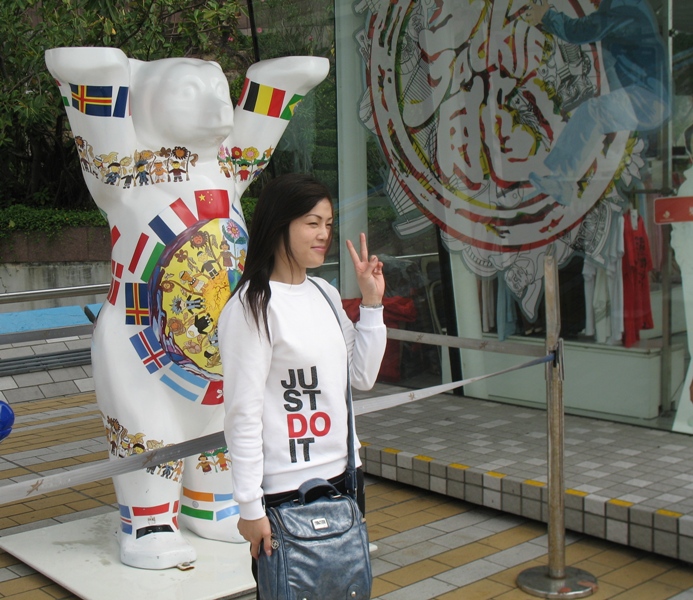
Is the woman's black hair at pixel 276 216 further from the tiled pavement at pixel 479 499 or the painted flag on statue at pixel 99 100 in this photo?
the tiled pavement at pixel 479 499

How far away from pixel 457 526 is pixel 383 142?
2.79 metres

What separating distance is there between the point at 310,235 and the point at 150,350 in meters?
1.38

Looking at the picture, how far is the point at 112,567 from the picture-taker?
3.50m

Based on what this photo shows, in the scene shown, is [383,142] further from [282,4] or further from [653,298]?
[653,298]

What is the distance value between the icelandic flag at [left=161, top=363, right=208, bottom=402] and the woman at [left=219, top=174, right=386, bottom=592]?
48.7 inches

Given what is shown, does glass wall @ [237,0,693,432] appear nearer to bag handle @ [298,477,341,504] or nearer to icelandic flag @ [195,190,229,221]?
icelandic flag @ [195,190,229,221]

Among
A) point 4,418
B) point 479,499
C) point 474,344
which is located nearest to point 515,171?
point 479,499

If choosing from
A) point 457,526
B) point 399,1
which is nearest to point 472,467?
point 457,526

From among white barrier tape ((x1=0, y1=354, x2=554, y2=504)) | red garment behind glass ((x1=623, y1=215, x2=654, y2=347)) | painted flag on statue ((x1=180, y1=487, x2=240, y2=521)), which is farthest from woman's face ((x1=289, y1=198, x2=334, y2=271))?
red garment behind glass ((x1=623, y1=215, x2=654, y2=347))

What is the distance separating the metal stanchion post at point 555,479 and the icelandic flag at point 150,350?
136 cm

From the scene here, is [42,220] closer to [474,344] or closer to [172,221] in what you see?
[172,221]

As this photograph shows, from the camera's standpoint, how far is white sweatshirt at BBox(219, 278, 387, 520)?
2135 millimetres

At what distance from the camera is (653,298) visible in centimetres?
498

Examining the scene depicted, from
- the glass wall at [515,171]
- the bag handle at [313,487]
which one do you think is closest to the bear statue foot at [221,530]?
the bag handle at [313,487]
